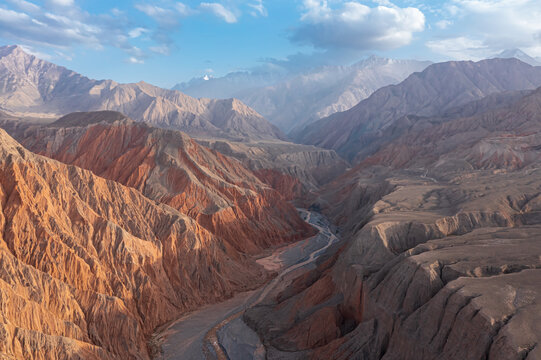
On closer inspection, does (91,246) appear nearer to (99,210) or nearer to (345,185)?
(99,210)

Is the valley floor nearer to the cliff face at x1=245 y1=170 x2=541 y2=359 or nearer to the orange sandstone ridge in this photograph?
→ the cliff face at x1=245 y1=170 x2=541 y2=359

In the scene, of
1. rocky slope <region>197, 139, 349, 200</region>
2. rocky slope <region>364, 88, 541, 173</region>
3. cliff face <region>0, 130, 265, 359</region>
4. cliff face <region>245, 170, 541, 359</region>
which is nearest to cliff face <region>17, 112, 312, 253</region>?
cliff face <region>0, 130, 265, 359</region>

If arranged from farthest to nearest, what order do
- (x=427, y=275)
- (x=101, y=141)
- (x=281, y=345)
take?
(x=101, y=141) < (x=281, y=345) < (x=427, y=275)

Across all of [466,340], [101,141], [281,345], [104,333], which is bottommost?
[281,345]

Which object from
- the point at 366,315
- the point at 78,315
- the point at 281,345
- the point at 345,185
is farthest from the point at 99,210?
the point at 345,185

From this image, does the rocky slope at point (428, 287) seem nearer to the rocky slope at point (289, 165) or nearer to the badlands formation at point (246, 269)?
the badlands formation at point (246, 269)

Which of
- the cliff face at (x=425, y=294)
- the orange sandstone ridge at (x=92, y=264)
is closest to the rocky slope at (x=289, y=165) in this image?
the orange sandstone ridge at (x=92, y=264)
